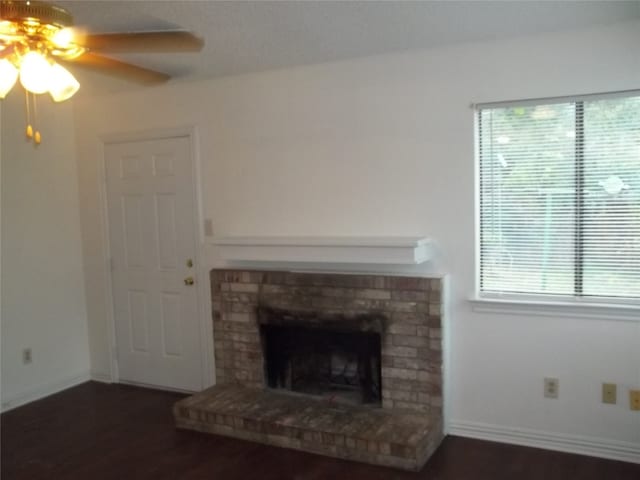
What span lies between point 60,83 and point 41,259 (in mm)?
2821

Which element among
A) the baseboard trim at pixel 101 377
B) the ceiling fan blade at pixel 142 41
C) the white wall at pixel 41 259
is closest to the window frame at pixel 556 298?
the ceiling fan blade at pixel 142 41

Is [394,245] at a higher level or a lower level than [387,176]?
lower

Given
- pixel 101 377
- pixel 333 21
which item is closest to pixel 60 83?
pixel 333 21

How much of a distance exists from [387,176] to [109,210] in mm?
2380

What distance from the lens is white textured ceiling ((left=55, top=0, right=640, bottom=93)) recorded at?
2.50 metres

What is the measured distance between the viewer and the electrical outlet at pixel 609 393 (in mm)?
3014

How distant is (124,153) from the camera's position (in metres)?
4.41

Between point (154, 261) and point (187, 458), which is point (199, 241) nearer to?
point (154, 261)

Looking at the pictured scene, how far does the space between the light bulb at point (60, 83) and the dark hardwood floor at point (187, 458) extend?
2094mm

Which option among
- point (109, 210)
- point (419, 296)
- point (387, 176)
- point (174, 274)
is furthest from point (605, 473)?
point (109, 210)

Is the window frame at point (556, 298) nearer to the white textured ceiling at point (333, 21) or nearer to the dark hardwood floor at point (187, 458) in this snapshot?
the white textured ceiling at point (333, 21)

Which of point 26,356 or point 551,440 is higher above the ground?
point 26,356

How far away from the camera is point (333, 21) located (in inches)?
108

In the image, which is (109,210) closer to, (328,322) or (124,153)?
(124,153)
